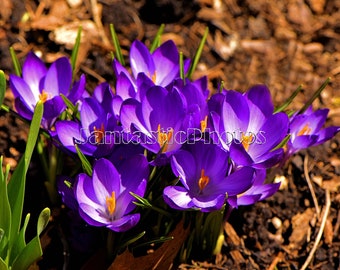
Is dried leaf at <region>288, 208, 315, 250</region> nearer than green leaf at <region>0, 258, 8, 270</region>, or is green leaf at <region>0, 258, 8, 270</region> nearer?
green leaf at <region>0, 258, 8, 270</region>

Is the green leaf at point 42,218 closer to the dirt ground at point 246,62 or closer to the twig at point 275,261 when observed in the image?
the dirt ground at point 246,62

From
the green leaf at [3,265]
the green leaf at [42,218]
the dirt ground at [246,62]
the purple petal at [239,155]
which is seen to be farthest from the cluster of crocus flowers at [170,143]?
the dirt ground at [246,62]

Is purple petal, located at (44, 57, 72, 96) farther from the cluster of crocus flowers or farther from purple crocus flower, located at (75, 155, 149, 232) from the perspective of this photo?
purple crocus flower, located at (75, 155, 149, 232)

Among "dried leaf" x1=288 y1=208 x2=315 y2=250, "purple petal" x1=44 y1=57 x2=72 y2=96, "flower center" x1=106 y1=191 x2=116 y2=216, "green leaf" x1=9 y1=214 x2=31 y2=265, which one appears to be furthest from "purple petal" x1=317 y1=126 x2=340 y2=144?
"green leaf" x1=9 y1=214 x2=31 y2=265

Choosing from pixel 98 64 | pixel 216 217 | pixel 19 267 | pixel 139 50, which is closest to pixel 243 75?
pixel 98 64

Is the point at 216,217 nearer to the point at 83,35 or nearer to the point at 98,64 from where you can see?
the point at 98,64

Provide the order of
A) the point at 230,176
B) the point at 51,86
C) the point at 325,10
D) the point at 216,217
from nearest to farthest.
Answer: the point at 230,176 → the point at 216,217 → the point at 51,86 → the point at 325,10
